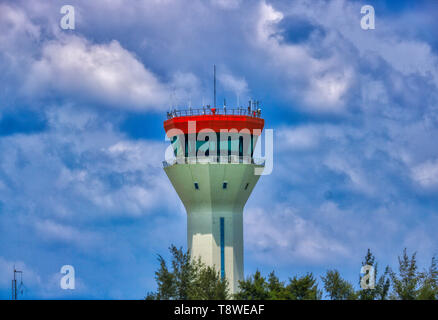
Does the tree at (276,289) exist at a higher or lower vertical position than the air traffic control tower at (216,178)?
lower

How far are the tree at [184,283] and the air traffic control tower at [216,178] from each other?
10593 mm

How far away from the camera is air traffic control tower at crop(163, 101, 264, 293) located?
115812 millimetres

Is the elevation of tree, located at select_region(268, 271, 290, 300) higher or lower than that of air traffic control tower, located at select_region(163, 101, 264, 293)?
lower

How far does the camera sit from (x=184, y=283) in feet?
343

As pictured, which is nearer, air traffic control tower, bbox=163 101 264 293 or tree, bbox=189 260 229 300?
tree, bbox=189 260 229 300

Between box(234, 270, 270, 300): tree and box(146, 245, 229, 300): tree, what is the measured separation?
1.68 metres

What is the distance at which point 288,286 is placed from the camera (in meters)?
103

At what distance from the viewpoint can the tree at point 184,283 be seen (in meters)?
102

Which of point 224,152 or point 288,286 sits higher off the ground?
point 224,152

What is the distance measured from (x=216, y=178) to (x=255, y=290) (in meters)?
16.6
